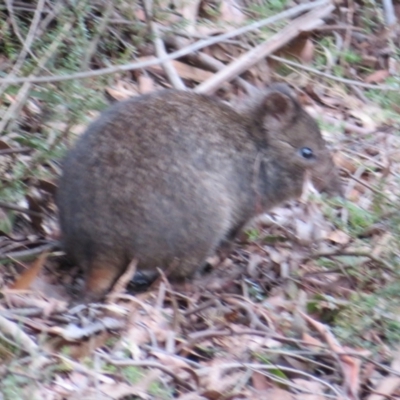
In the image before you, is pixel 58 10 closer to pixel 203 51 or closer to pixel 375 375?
pixel 203 51

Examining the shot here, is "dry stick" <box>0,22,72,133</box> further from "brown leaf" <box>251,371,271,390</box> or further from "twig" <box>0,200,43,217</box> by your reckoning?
"brown leaf" <box>251,371,271,390</box>

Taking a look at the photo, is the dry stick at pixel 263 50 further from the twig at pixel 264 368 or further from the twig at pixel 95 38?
the twig at pixel 264 368

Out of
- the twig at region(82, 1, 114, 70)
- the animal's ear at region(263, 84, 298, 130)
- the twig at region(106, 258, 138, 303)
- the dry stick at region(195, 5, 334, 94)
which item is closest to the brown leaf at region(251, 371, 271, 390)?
the twig at region(106, 258, 138, 303)

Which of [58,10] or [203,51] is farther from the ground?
[58,10]

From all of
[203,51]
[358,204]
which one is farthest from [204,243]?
[203,51]

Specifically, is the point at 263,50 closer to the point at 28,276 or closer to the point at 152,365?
the point at 28,276
